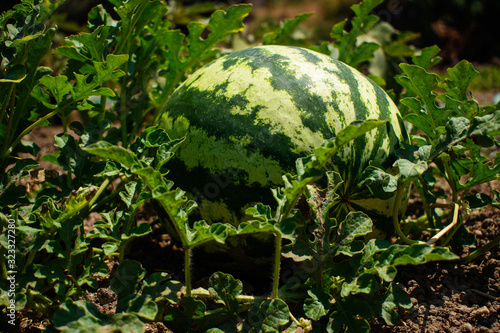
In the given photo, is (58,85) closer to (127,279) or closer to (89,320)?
(127,279)

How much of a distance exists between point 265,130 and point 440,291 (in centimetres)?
105

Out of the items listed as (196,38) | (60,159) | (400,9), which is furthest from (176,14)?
(400,9)

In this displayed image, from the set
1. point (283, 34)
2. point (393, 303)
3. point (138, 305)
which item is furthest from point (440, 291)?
point (283, 34)

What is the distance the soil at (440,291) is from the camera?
1.69m

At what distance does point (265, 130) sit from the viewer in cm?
170

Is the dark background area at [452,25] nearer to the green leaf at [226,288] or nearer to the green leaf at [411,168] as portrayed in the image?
the green leaf at [411,168]

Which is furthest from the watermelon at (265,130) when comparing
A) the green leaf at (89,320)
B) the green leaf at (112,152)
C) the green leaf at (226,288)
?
the green leaf at (89,320)

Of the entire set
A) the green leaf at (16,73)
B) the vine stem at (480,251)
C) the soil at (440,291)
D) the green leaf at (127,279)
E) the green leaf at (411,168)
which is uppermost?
the green leaf at (16,73)

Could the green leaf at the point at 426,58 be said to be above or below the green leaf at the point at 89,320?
above

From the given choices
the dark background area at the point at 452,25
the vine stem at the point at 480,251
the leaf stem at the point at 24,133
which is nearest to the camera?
the leaf stem at the point at 24,133

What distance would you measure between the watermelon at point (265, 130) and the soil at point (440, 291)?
360mm

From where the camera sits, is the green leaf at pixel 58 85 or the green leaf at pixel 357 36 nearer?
the green leaf at pixel 58 85

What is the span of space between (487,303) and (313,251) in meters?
0.82

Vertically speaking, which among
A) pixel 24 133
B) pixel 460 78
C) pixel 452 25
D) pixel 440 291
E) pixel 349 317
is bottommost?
pixel 440 291
